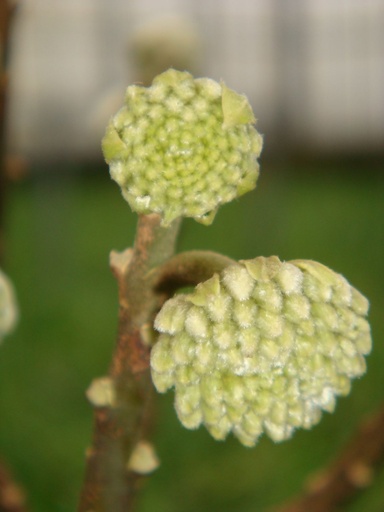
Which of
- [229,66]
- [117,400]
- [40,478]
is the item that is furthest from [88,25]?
[117,400]

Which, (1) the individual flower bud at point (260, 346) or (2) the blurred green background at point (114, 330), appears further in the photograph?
(2) the blurred green background at point (114, 330)

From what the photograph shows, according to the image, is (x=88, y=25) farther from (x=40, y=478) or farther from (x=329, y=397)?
(x=329, y=397)

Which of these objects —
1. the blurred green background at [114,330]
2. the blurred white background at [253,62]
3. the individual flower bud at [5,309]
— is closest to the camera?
the individual flower bud at [5,309]

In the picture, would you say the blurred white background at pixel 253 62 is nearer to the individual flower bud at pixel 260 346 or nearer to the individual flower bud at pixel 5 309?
the individual flower bud at pixel 5 309

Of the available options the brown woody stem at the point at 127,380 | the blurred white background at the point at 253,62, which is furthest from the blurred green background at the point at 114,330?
the blurred white background at the point at 253,62

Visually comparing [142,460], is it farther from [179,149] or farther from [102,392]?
[179,149]

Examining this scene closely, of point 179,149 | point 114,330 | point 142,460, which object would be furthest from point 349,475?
point 114,330
